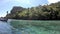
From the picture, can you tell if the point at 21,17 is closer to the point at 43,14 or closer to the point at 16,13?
the point at 16,13

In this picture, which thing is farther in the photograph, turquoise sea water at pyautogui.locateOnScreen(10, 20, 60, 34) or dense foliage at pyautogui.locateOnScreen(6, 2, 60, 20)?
dense foliage at pyautogui.locateOnScreen(6, 2, 60, 20)

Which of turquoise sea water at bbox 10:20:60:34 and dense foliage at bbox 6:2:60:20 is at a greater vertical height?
turquoise sea water at bbox 10:20:60:34

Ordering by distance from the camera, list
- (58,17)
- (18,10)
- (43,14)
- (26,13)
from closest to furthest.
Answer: (58,17) → (43,14) → (26,13) → (18,10)

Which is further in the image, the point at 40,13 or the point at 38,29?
the point at 40,13

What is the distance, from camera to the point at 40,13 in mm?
38438

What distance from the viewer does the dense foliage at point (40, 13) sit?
3333 cm

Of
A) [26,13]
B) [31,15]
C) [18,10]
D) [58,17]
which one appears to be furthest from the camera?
[18,10]

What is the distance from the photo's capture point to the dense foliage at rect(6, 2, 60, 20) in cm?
3333

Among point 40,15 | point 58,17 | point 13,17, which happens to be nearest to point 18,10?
point 13,17

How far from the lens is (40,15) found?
1474 inches

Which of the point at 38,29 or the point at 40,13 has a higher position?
the point at 38,29

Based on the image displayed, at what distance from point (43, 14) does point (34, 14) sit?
4457 millimetres

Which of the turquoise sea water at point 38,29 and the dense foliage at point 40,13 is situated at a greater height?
the turquoise sea water at point 38,29

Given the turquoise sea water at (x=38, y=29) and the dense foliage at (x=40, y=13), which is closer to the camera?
the turquoise sea water at (x=38, y=29)
